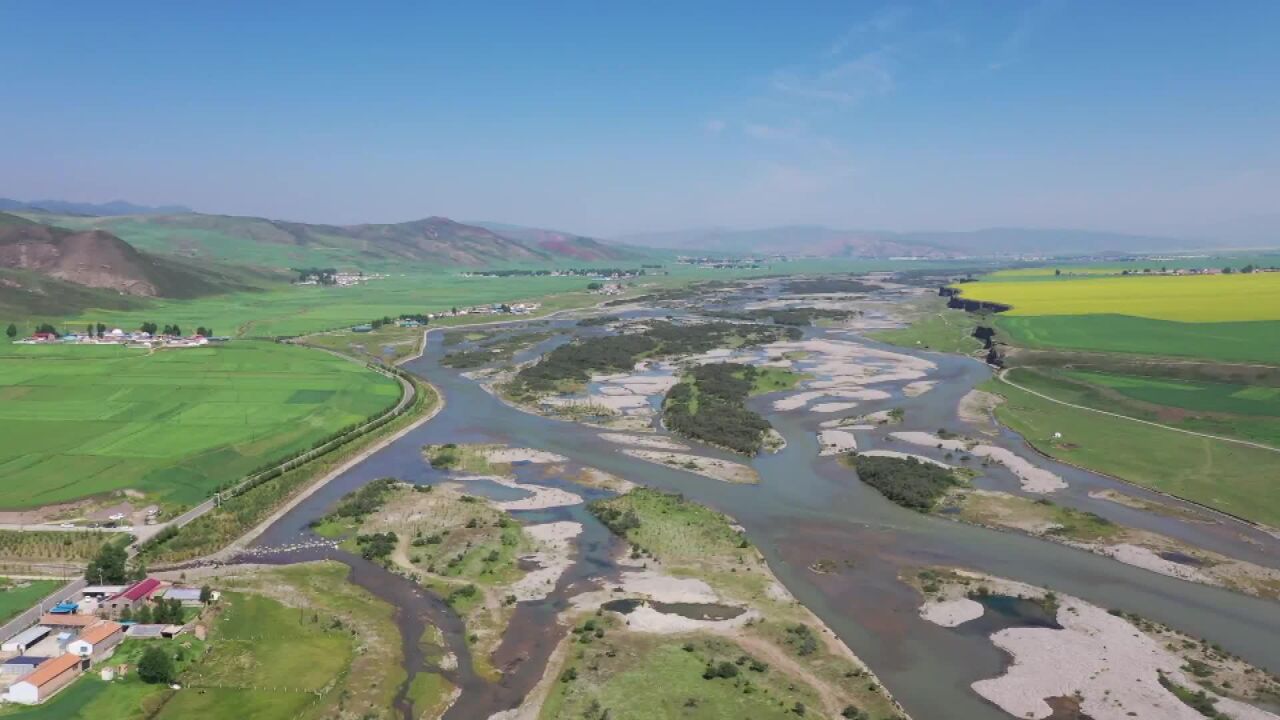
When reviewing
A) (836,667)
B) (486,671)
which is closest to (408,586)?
(486,671)

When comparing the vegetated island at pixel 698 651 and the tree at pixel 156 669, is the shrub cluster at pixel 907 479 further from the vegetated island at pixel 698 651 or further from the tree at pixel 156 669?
the tree at pixel 156 669

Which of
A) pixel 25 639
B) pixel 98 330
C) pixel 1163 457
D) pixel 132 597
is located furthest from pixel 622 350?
pixel 25 639

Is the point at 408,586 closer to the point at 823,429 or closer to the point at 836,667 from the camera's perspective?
the point at 836,667

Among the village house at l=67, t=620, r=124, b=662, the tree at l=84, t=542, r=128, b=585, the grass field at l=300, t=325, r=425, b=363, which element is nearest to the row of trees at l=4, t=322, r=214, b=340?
the grass field at l=300, t=325, r=425, b=363

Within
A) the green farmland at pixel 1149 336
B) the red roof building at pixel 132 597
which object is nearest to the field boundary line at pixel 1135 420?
the green farmland at pixel 1149 336

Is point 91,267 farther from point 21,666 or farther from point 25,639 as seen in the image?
point 21,666

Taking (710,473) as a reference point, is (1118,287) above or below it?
above

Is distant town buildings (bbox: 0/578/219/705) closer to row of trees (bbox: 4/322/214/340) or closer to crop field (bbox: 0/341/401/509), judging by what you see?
crop field (bbox: 0/341/401/509)
